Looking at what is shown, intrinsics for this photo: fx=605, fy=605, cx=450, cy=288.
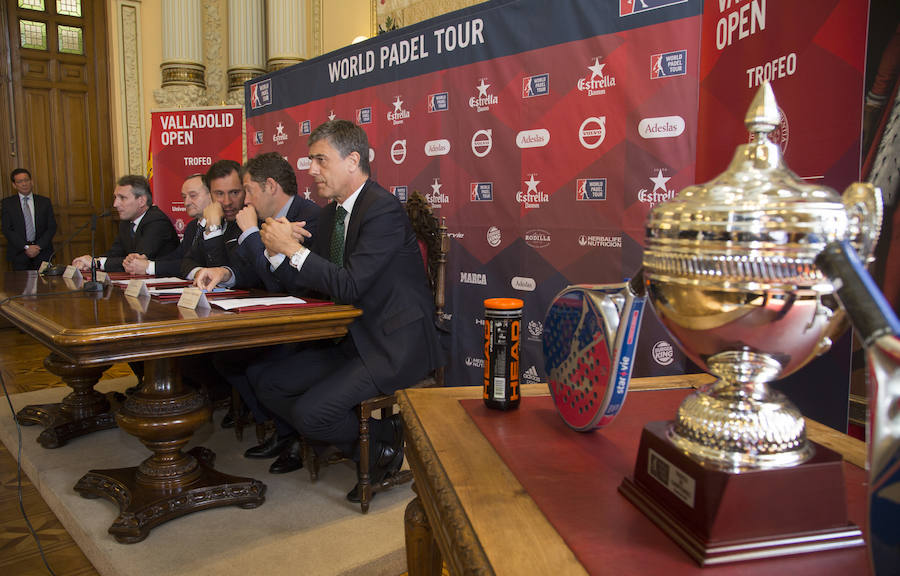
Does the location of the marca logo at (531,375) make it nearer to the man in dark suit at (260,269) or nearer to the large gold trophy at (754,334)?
the man in dark suit at (260,269)

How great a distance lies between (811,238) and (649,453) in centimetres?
27

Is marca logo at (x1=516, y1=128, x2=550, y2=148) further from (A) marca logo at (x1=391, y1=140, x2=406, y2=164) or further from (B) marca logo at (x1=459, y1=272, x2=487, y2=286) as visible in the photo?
(A) marca logo at (x1=391, y1=140, x2=406, y2=164)

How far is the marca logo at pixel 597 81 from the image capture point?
2342 millimetres

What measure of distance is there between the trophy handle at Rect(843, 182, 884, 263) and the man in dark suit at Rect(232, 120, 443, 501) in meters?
1.70

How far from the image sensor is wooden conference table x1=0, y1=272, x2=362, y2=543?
1626 mm

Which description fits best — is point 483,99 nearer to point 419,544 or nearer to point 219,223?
point 219,223

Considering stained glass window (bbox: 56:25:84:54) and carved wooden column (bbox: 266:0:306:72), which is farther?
carved wooden column (bbox: 266:0:306:72)

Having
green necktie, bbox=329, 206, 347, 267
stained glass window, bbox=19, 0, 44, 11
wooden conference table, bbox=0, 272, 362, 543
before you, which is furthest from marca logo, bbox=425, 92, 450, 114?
stained glass window, bbox=19, 0, 44, 11

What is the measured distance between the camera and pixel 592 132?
241 centimetres

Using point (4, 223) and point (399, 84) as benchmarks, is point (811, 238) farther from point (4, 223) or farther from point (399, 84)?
point (4, 223)

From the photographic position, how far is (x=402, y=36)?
10.6ft

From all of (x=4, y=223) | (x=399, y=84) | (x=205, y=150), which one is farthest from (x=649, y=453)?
(x=4, y=223)

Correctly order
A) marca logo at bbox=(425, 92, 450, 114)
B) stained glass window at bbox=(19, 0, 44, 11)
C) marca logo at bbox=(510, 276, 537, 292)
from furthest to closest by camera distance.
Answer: stained glass window at bbox=(19, 0, 44, 11) → marca logo at bbox=(425, 92, 450, 114) → marca logo at bbox=(510, 276, 537, 292)

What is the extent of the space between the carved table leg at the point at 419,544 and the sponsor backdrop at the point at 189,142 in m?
4.89
